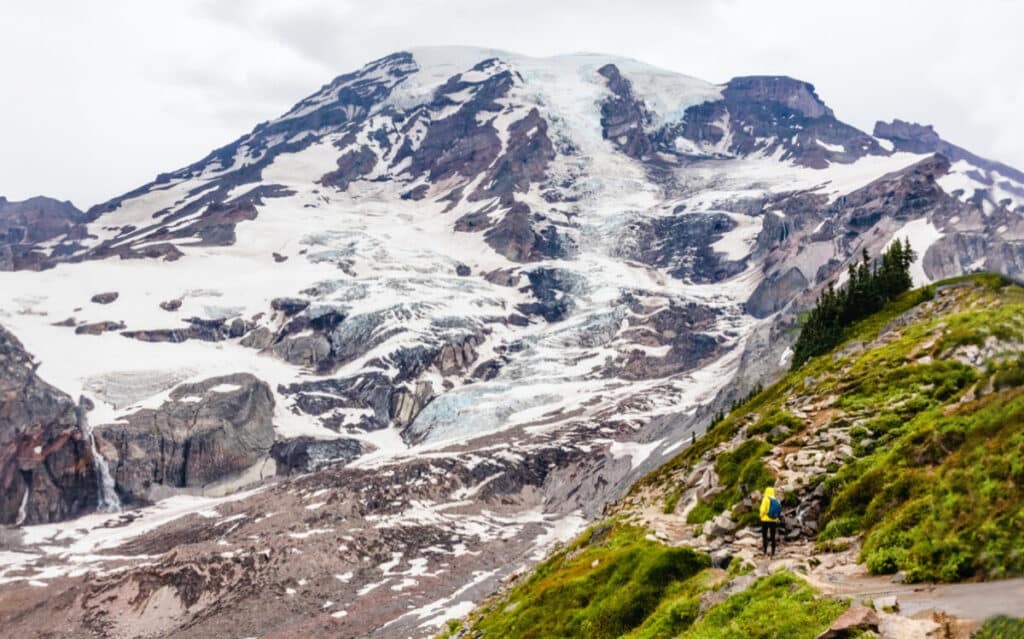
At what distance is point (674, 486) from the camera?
128ft

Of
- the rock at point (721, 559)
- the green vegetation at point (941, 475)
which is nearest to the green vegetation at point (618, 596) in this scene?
the rock at point (721, 559)

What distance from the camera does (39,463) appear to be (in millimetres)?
184125

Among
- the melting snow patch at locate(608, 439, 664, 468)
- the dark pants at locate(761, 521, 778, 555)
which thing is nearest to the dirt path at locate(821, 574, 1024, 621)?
the dark pants at locate(761, 521, 778, 555)

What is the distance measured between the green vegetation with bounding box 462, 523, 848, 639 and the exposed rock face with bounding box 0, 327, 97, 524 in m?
189

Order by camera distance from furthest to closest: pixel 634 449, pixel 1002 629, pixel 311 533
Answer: pixel 634 449
pixel 311 533
pixel 1002 629

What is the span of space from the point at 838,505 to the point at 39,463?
21026 cm

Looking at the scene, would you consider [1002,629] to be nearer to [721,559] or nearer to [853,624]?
[853,624]

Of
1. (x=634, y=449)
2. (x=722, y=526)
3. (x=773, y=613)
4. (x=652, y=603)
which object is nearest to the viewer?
(x=773, y=613)

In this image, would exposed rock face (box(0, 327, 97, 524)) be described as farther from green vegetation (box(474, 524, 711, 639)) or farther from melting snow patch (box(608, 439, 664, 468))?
green vegetation (box(474, 524, 711, 639))

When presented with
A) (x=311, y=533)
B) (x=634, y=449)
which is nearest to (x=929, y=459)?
(x=311, y=533)

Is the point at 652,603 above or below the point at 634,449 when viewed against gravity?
above

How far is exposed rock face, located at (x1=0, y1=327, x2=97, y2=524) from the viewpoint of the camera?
586 feet

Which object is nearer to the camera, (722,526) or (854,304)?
(722,526)

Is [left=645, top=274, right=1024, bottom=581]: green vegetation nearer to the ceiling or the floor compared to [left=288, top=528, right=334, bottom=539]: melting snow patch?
nearer to the ceiling
